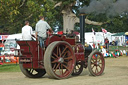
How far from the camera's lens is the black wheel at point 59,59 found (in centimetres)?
709

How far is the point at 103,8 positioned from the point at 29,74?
6894 millimetres

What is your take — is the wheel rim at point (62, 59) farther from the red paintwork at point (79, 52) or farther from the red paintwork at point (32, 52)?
the red paintwork at point (79, 52)

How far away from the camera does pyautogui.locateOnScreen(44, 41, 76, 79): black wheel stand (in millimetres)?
7090

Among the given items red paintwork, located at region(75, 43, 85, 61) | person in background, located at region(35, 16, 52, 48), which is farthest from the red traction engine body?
red paintwork, located at region(75, 43, 85, 61)

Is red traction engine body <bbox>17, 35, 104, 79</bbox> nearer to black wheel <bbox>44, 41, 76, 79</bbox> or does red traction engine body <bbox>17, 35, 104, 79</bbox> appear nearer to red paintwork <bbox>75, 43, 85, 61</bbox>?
black wheel <bbox>44, 41, 76, 79</bbox>

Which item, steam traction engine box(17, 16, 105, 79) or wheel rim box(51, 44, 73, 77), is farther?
wheel rim box(51, 44, 73, 77)

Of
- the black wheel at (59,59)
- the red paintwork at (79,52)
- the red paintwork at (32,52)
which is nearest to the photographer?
the black wheel at (59,59)

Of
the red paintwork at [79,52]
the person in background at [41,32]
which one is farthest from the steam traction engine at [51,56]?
the red paintwork at [79,52]

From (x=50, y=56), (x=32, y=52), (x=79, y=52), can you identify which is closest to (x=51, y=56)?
(x=50, y=56)

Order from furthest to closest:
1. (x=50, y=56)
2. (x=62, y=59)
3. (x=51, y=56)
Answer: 1. (x=62, y=59)
2. (x=51, y=56)
3. (x=50, y=56)

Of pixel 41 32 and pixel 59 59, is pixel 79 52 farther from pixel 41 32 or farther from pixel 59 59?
pixel 41 32

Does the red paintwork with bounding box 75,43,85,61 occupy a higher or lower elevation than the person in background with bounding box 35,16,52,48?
lower

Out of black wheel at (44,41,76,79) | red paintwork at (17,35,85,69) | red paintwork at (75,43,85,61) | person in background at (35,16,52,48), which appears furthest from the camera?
red paintwork at (75,43,85,61)

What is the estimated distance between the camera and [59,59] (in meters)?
7.43
